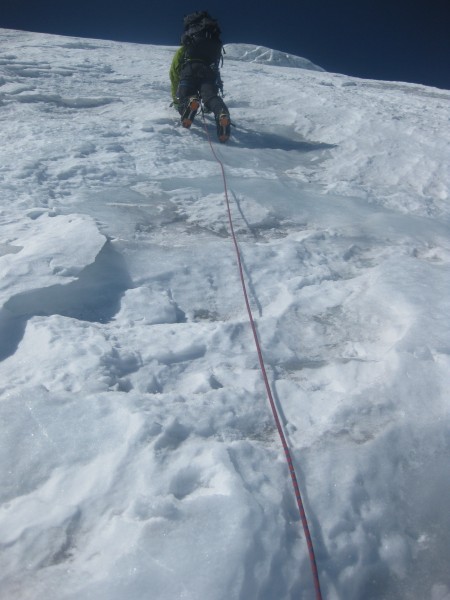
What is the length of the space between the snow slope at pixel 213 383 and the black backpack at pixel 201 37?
1.96 metres

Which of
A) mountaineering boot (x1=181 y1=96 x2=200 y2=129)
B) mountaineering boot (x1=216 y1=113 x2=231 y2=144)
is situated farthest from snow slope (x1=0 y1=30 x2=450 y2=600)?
mountaineering boot (x1=181 y1=96 x2=200 y2=129)

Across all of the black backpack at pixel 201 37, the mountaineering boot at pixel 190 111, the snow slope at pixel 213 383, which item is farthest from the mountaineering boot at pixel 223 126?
the snow slope at pixel 213 383

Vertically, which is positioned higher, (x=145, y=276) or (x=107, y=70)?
(x=107, y=70)

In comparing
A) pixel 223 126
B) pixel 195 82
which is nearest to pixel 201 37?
pixel 195 82

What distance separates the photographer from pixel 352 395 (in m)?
1.81

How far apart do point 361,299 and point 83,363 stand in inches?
57.8

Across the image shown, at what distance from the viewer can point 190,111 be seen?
5.02 meters

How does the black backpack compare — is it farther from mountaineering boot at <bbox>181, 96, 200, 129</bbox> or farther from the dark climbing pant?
mountaineering boot at <bbox>181, 96, 200, 129</bbox>

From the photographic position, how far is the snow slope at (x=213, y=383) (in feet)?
4.29

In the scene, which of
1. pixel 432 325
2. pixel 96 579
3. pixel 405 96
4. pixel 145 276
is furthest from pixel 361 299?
pixel 405 96

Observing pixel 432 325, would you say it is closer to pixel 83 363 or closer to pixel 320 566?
pixel 320 566

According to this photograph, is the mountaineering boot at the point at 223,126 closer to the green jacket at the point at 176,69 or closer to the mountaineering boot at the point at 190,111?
the mountaineering boot at the point at 190,111

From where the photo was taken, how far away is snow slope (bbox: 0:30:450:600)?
1308 millimetres

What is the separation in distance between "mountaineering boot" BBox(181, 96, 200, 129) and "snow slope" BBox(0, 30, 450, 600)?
123 centimetres
